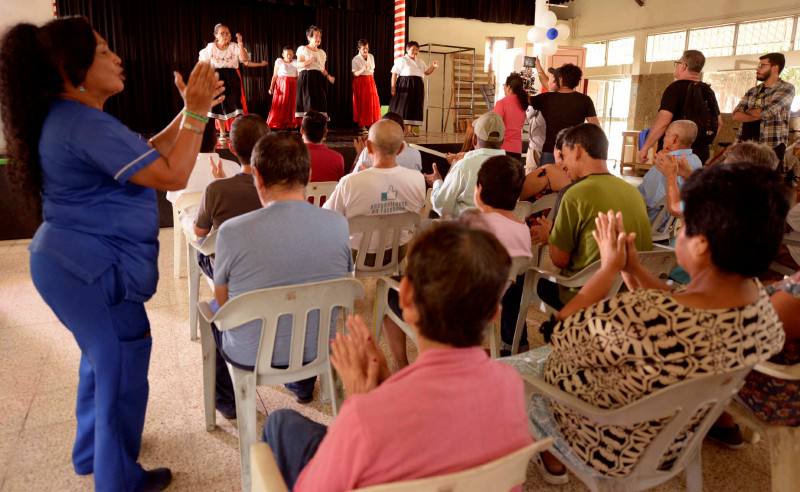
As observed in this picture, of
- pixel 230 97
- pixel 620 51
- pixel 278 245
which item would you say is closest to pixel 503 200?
pixel 278 245

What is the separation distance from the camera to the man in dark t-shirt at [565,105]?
4.30 metres

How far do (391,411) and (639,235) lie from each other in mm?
1662

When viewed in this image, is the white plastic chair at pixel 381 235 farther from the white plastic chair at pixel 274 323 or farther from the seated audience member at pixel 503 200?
the white plastic chair at pixel 274 323

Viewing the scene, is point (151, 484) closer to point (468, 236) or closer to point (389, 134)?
point (468, 236)

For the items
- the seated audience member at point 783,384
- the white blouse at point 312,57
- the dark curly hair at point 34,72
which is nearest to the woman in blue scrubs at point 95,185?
the dark curly hair at point 34,72

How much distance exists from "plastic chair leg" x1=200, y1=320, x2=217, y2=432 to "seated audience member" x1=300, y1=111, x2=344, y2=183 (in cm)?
147

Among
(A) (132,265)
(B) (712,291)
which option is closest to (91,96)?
(A) (132,265)

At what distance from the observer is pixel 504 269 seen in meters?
0.88

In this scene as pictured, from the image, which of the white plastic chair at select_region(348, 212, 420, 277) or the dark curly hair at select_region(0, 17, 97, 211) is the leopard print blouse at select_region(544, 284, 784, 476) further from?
the dark curly hair at select_region(0, 17, 97, 211)

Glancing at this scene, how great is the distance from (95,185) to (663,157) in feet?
7.82

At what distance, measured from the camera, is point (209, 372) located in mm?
1948

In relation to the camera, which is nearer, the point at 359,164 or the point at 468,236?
the point at 468,236

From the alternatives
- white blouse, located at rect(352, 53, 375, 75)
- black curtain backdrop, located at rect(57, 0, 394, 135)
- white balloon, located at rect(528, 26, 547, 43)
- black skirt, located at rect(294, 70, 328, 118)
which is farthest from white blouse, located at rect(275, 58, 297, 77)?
white balloon, located at rect(528, 26, 547, 43)

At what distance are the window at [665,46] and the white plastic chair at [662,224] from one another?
30.8ft
